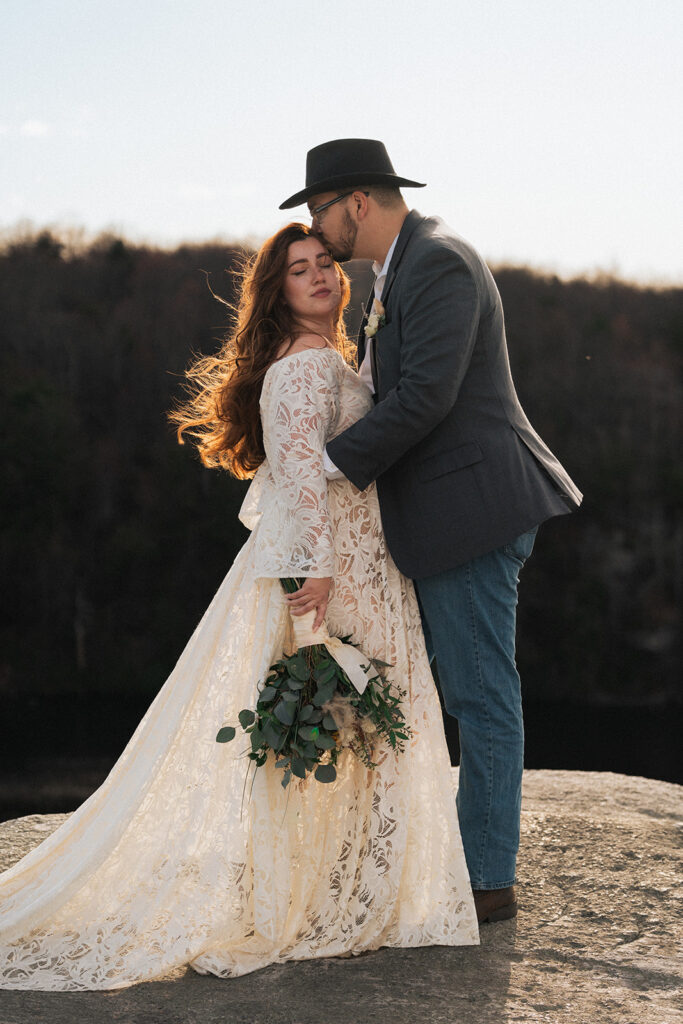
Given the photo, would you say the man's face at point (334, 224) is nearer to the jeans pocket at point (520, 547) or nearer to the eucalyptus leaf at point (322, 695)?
the jeans pocket at point (520, 547)

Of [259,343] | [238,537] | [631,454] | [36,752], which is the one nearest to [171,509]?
[238,537]

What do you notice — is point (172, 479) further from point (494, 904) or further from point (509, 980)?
point (509, 980)

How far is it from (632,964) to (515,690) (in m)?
0.71

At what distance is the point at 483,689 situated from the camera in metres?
2.70

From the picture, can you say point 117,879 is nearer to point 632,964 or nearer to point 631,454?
point 632,964

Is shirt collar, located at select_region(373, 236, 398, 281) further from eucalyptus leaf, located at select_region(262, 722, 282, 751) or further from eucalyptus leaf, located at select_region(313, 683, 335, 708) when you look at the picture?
eucalyptus leaf, located at select_region(262, 722, 282, 751)

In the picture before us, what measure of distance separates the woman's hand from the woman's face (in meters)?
0.75

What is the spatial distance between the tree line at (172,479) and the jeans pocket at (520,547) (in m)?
16.0

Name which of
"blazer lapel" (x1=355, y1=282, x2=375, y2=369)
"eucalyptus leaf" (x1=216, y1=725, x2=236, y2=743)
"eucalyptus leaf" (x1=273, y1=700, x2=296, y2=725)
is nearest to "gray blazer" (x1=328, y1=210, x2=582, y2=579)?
"blazer lapel" (x1=355, y1=282, x2=375, y2=369)

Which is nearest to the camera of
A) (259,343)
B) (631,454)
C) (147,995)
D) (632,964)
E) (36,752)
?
(147,995)

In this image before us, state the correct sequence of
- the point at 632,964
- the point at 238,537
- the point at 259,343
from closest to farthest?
the point at 632,964 < the point at 259,343 < the point at 238,537

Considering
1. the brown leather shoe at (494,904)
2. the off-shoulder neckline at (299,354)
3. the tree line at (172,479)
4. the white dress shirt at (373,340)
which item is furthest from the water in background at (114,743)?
the off-shoulder neckline at (299,354)

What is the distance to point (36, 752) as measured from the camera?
47.9 feet

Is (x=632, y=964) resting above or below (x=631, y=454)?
below
